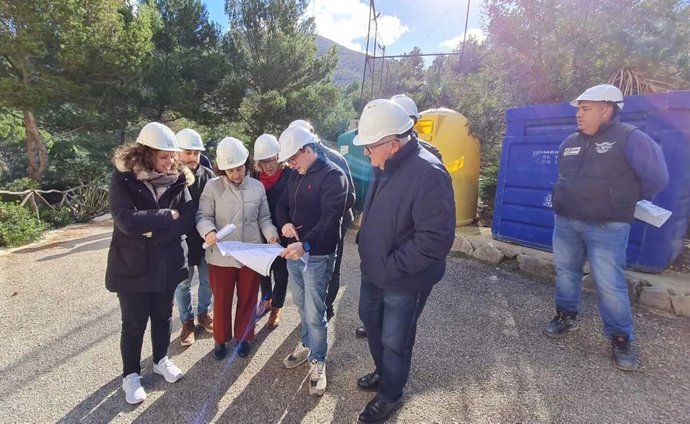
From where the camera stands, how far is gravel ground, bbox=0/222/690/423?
7.07ft

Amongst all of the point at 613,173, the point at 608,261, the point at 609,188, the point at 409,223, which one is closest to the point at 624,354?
the point at 608,261

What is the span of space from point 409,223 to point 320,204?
72 cm

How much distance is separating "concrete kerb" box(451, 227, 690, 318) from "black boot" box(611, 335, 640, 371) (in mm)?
1040

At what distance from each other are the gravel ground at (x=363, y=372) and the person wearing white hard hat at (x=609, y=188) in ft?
1.15

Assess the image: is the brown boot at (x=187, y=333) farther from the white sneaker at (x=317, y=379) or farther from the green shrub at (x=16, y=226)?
the green shrub at (x=16, y=226)

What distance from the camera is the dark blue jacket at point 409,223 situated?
1.66m

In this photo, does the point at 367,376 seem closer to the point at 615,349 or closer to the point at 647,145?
the point at 615,349

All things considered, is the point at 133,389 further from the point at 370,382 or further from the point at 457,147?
the point at 457,147

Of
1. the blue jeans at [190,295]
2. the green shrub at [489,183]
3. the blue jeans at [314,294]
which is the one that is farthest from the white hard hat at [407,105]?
the green shrub at [489,183]

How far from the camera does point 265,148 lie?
8.98 feet

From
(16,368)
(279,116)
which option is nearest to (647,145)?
(16,368)

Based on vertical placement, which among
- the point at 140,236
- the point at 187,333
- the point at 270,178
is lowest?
the point at 187,333

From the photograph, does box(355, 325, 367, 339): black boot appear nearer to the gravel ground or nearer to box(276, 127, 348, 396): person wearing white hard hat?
the gravel ground

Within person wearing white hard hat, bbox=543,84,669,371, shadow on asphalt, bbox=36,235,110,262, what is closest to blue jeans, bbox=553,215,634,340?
person wearing white hard hat, bbox=543,84,669,371
